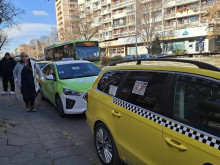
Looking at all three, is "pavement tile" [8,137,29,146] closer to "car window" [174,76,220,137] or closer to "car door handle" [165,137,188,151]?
"car door handle" [165,137,188,151]

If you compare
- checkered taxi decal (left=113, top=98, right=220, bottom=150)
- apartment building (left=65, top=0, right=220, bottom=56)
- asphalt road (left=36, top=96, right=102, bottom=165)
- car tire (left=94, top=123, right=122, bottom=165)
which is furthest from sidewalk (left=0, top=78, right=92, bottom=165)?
apartment building (left=65, top=0, right=220, bottom=56)

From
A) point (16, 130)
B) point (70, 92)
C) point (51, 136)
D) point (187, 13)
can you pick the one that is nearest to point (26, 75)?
point (70, 92)

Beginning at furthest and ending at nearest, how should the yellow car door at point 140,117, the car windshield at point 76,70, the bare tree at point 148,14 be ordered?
the bare tree at point 148,14, the car windshield at point 76,70, the yellow car door at point 140,117

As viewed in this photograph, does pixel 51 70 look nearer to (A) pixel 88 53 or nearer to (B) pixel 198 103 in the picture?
(B) pixel 198 103

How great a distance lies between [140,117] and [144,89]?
35 centimetres

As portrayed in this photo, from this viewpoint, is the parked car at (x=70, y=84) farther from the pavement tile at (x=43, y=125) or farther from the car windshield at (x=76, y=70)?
the pavement tile at (x=43, y=125)

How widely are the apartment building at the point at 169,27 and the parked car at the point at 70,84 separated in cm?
2879

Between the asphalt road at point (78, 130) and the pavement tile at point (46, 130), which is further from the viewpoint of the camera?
the pavement tile at point (46, 130)

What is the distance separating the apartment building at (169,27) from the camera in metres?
36.3

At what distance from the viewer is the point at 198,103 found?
1790 mm

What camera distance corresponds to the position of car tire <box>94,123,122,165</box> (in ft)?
9.07

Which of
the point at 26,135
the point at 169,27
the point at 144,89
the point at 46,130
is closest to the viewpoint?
the point at 144,89

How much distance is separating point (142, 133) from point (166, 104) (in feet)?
1.50

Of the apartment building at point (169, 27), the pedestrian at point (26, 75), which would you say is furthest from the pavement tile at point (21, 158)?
the apartment building at point (169, 27)
